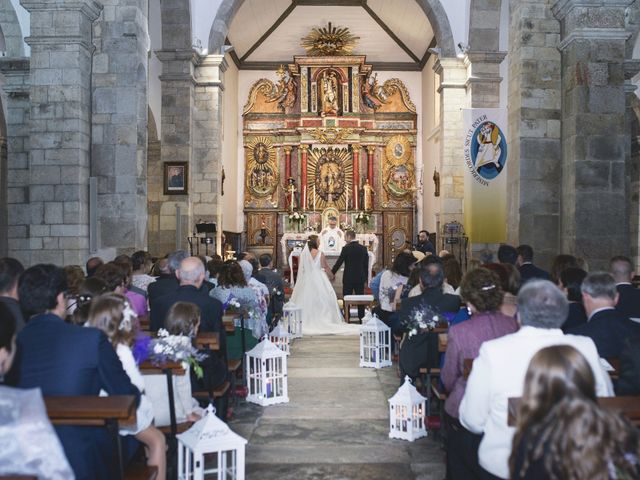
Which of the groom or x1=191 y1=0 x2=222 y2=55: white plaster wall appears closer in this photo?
the groom

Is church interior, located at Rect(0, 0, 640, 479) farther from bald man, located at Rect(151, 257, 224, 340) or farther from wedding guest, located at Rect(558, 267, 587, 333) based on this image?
bald man, located at Rect(151, 257, 224, 340)

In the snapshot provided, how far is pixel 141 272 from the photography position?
26.0 ft

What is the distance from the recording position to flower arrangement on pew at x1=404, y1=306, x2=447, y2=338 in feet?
18.3

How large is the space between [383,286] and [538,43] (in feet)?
11.6

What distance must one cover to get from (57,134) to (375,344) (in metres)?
4.74

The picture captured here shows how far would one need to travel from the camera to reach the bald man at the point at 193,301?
211 inches

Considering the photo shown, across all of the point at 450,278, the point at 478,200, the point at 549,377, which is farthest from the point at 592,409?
the point at 478,200

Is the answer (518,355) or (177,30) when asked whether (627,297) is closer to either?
(518,355)

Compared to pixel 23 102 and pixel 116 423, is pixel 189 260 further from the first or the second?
pixel 23 102

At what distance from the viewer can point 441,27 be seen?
16.0 meters

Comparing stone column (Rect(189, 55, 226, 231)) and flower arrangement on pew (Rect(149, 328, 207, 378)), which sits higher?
stone column (Rect(189, 55, 226, 231))

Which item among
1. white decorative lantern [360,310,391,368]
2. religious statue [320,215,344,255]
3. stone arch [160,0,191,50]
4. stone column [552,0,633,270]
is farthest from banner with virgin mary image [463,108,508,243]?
religious statue [320,215,344,255]

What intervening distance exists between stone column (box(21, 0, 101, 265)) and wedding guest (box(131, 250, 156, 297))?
165 centimetres

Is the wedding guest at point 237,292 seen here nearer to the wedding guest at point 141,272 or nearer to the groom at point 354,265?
the wedding guest at point 141,272
